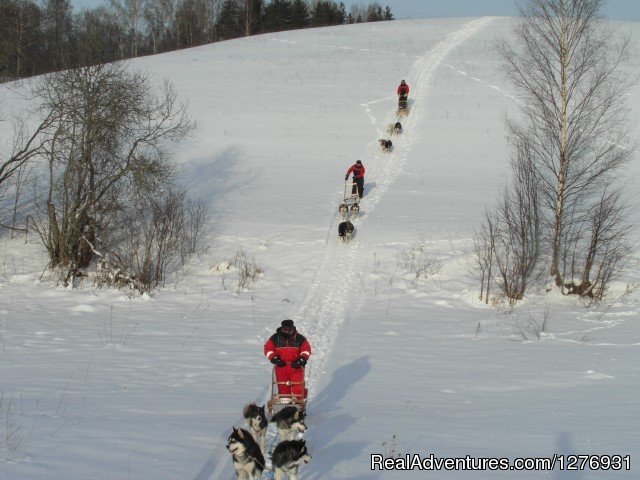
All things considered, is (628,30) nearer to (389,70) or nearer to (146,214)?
(389,70)

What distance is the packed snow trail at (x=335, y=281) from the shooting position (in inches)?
441

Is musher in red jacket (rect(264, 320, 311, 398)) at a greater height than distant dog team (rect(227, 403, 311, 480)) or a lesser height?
greater

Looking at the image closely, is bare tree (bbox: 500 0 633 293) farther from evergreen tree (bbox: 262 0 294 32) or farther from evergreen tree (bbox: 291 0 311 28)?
evergreen tree (bbox: 291 0 311 28)

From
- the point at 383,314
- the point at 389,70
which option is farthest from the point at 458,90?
the point at 383,314

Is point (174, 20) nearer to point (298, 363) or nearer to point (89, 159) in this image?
point (89, 159)

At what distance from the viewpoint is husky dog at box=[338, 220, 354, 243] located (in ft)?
64.4

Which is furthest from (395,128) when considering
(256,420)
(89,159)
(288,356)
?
(256,420)

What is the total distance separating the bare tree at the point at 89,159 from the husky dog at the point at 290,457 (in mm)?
13043

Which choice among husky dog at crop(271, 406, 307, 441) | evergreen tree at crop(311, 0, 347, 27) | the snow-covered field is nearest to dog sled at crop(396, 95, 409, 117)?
the snow-covered field

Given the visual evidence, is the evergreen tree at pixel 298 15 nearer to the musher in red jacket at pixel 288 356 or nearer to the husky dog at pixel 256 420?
the musher in red jacket at pixel 288 356

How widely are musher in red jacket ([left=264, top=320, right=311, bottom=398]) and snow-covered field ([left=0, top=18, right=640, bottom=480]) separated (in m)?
0.51

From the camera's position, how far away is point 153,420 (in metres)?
7.54

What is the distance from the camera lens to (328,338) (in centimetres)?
1273

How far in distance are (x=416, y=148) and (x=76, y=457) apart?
26.9m
